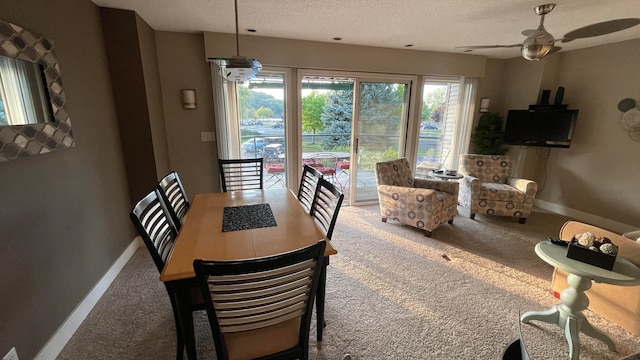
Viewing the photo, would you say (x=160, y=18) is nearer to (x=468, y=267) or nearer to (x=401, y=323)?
(x=401, y=323)

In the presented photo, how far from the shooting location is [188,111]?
11.1ft

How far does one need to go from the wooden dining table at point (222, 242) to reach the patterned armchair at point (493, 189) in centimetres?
283

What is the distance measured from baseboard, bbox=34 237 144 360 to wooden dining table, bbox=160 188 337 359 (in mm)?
930

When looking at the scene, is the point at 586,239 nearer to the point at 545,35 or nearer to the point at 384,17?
the point at 545,35

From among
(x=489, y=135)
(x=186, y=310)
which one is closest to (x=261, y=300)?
(x=186, y=310)

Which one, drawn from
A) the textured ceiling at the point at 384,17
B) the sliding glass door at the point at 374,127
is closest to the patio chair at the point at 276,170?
the sliding glass door at the point at 374,127

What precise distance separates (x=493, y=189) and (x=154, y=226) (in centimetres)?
398

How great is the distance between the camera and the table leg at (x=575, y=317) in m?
1.69

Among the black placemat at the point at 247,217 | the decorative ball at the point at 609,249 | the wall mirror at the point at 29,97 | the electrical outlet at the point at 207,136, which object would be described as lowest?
the decorative ball at the point at 609,249

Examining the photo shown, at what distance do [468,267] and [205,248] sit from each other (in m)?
2.43

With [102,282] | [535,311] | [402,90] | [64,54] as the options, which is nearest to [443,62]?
[402,90]

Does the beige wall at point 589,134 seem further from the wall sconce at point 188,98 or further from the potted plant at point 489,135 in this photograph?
the wall sconce at point 188,98

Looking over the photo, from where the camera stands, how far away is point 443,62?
4.11 metres

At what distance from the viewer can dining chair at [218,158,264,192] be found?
2.94 metres
